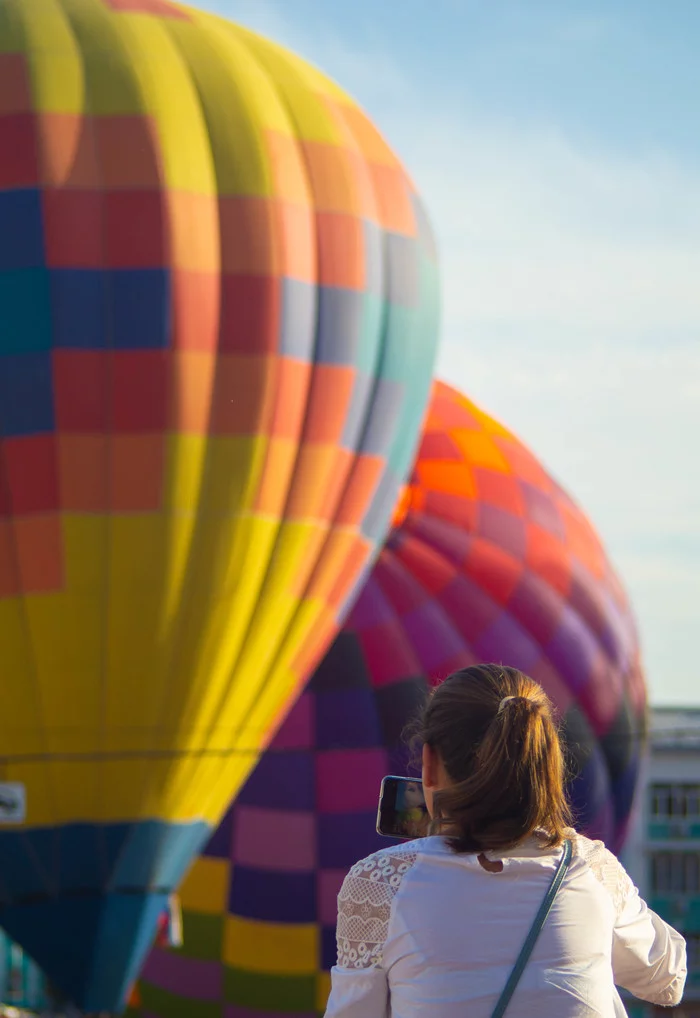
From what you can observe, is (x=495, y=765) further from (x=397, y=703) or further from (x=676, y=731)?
(x=676, y=731)

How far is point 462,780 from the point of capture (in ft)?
5.16

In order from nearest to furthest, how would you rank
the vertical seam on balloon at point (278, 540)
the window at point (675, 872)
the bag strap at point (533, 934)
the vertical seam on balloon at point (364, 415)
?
the bag strap at point (533, 934) → the vertical seam on balloon at point (278, 540) → the vertical seam on balloon at point (364, 415) → the window at point (675, 872)

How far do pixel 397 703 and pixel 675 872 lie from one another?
1682 centimetres

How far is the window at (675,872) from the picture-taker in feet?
82.2

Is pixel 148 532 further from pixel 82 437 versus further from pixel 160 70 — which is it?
pixel 160 70

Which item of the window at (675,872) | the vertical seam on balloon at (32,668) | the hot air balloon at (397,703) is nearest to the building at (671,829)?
the window at (675,872)

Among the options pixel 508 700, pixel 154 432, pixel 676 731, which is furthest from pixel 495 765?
pixel 676 731

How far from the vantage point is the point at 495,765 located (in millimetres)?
1541

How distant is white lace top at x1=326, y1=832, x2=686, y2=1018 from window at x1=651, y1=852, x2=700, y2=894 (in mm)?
24535

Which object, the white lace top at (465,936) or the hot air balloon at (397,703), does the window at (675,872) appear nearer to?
the hot air balloon at (397,703)

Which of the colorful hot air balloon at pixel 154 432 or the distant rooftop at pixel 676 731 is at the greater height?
the colorful hot air balloon at pixel 154 432

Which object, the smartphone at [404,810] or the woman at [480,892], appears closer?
the woman at [480,892]

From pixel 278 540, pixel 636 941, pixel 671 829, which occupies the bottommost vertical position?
pixel 671 829

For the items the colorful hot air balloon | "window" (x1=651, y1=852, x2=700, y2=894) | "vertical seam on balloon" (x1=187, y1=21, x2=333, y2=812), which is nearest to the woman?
the colorful hot air balloon
